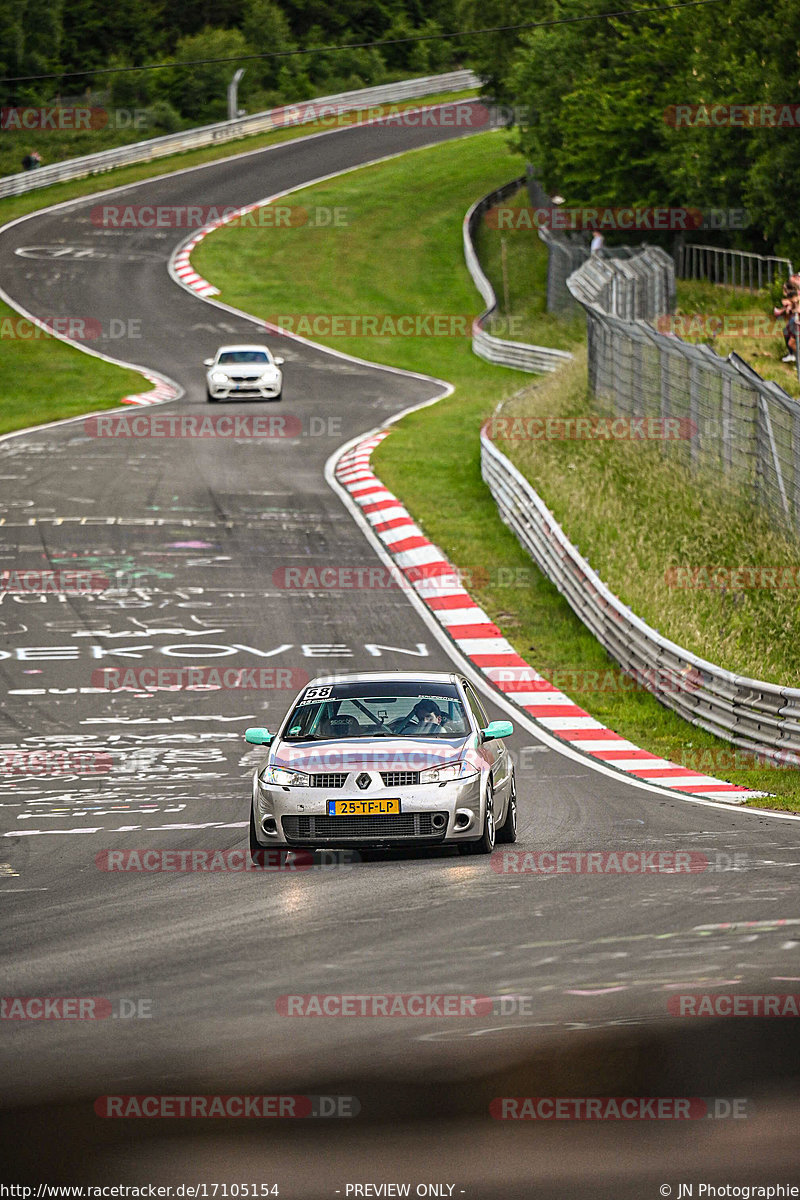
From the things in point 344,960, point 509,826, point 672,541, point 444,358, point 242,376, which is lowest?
point 444,358

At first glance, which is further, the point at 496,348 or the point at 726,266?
the point at 496,348

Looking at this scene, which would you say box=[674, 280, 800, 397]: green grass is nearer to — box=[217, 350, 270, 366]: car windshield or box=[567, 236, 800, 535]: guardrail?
box=[567, 236, 800, 535]: guardrail

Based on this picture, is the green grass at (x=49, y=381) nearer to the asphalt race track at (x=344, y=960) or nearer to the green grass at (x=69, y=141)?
the asphalt race track at (x=344, y=960)

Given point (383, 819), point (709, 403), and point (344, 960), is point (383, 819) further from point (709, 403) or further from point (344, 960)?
point (709, 403)

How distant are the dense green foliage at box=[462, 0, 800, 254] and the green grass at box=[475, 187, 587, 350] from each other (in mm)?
3471

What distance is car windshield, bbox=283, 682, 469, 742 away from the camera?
11.6 metres

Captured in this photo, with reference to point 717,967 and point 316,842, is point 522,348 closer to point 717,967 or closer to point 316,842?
point 316,842

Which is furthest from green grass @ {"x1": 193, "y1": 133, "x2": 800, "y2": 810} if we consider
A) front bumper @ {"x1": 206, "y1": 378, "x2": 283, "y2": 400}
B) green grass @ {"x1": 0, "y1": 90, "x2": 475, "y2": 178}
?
green grass @ {"x1": 0, "y1": 90, "x2": 475, "y2": 178}

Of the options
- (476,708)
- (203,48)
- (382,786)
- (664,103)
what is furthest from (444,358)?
(203,48)

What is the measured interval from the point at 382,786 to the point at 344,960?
276cm

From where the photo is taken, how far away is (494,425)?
2967 centimetres

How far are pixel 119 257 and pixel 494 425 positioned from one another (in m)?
32.5

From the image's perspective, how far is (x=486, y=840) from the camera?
1112cm

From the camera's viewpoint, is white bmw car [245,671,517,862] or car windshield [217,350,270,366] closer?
white bmw car [245,671,517,862]
